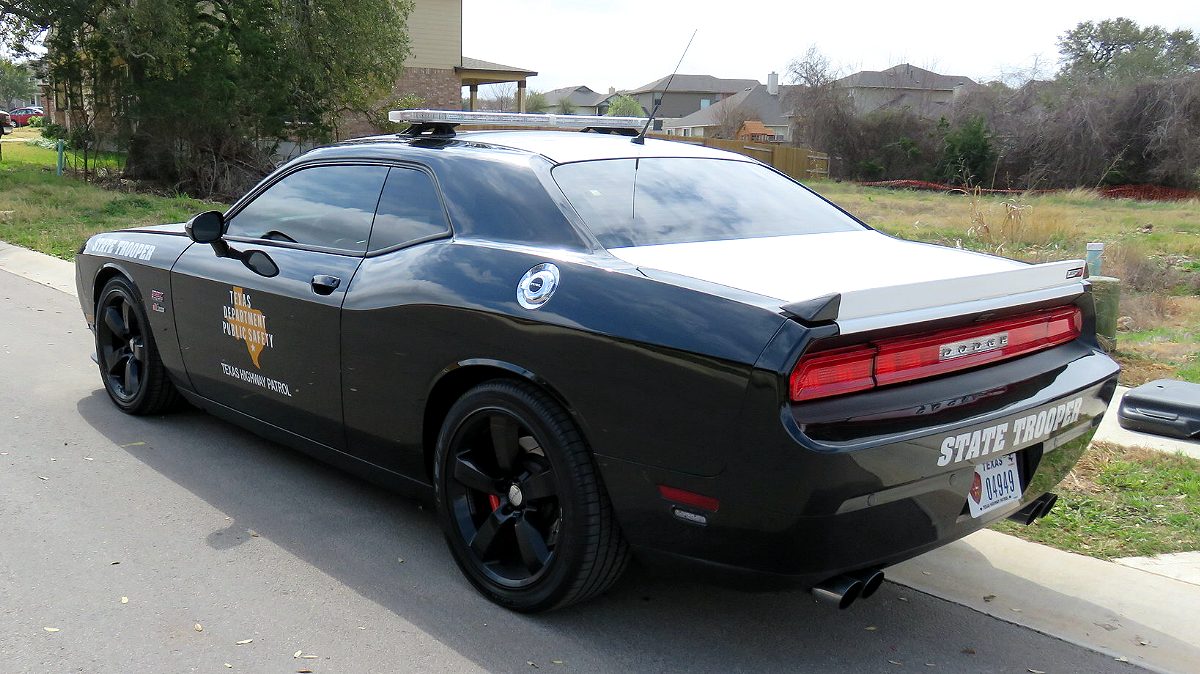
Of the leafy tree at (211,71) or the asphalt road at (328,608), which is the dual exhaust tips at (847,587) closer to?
the asphalt road at (328,608)

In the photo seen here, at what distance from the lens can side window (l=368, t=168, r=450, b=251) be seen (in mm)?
3695

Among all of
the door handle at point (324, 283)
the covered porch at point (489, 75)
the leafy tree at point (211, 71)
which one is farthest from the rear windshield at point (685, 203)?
the covered porch at point (489, 75)

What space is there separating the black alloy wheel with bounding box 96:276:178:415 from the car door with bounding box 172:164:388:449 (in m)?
0.48

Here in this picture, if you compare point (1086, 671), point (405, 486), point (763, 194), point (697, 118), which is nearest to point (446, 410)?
point (405, 486)

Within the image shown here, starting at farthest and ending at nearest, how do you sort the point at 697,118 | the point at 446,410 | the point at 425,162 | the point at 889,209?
the point at 697,118
the point at 889,209
the point at 425,162
the point at 446,410

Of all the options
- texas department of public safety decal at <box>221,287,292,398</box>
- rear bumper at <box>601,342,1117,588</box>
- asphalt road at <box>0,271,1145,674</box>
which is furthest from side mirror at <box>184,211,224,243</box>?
rear bumper at <box>601,342,1117,588</box>

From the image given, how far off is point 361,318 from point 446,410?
50cm

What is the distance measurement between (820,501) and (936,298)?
0.69 meters

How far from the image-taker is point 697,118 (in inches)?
3059

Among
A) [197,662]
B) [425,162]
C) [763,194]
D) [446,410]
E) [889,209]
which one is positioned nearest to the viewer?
[197,662]

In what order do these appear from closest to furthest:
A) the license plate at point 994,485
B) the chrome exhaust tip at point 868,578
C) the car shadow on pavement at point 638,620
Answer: the chrome exhaust tip at point 868,578 → the license plate at point 994,485 → the car shadow on pavement at point 638,620

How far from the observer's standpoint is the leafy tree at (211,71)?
66.3 ft

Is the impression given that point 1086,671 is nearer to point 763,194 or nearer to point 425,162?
point 763,194

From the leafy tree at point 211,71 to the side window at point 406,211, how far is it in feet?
59.6
